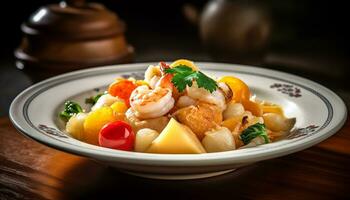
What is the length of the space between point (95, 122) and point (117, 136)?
0.40 ft

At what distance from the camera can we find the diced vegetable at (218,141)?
4.86 feet

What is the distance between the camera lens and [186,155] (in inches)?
52.2

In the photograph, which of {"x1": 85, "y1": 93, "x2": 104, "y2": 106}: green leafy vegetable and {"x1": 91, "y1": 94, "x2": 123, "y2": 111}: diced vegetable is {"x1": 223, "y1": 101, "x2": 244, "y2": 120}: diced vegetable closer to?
{"x1": 91, "y1": 94, "x2": 123, "y2": 111}: diced vegetable

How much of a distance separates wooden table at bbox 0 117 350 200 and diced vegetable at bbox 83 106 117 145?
0.22 feet

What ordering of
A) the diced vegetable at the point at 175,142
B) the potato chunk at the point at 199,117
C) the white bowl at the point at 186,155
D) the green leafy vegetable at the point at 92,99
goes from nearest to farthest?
1. the white bowl at the point at 186,155
2. the diced vegetable at the point at 175,142
3. the potato chunk at the point at 199,117
4. the green leafy vegetable at the point at 92,99

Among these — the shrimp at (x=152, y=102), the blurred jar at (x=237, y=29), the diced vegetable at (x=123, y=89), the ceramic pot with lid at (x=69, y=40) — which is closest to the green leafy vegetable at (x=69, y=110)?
the diced vegetable at (x=123, y=89)

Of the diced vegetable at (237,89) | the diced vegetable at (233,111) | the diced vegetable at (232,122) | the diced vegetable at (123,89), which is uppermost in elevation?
the diced vegetable at (237,89)

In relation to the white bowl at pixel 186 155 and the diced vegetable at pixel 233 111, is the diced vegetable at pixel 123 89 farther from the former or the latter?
the diced vegetable at pixel 233 111

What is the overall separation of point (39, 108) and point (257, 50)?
197 cm

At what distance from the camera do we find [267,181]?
1461mm

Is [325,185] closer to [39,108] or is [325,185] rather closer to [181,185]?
[181,185]

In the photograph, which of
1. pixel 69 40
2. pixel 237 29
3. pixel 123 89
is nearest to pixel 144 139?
pixel 123 89

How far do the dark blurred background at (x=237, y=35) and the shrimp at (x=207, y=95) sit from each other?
138 centimetres

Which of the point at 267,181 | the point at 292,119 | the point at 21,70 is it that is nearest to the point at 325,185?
the point at 267,181
